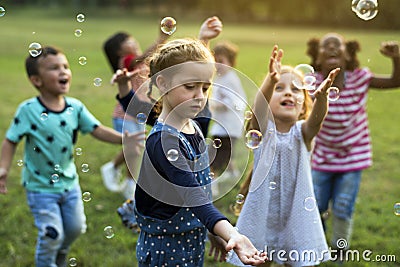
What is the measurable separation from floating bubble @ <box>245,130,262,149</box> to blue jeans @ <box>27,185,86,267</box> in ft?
3.97

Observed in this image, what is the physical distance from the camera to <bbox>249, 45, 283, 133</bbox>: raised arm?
3166 mm

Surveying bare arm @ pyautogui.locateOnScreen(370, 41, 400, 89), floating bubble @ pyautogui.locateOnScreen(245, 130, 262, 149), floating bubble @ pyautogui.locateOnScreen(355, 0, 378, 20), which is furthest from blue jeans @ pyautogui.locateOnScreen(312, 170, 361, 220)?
floating bubble @ pyautogui.locateOnScreen(245, 130, 262, 149)

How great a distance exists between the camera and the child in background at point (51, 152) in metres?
3.71

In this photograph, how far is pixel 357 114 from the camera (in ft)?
14.5

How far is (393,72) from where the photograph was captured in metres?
4.34

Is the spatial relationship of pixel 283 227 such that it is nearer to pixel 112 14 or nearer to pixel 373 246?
pixel 373 246

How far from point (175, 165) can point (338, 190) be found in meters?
2.06

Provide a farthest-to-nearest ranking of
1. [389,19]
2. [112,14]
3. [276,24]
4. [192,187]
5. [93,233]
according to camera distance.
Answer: [112,14] → [276,24] → [389,19] → [93,233] → [192,187]

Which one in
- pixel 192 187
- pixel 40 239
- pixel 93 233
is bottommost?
pixel 93 233

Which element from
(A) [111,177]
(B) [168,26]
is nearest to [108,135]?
(B) [168,26]

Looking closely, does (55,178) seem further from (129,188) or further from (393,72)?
(393,72)

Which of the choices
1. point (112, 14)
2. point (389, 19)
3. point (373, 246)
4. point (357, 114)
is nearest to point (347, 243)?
point (373, 246)

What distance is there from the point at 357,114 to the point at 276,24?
3369 centimetres

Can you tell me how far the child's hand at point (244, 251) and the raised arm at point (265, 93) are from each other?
3.65 ft
